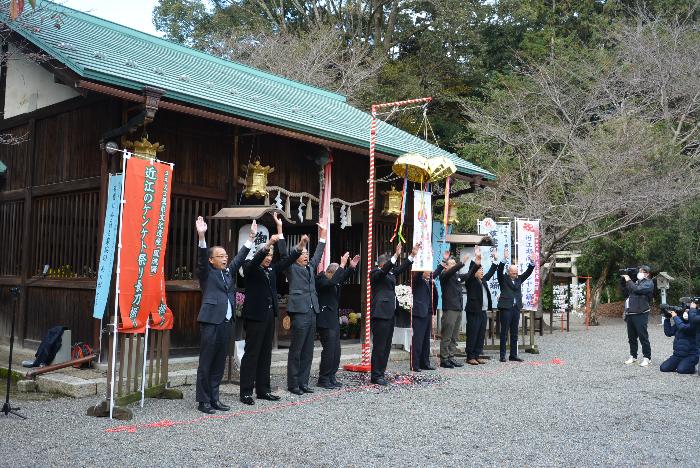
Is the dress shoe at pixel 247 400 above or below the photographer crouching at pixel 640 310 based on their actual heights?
below

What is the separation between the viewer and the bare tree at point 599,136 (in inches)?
750

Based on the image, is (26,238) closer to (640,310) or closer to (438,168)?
(438,168)

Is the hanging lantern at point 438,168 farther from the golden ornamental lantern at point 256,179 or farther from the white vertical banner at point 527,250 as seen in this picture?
the white vertical banner at point 527,250

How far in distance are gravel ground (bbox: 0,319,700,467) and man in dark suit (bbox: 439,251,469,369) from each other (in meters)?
1.60

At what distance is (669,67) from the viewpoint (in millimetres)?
23609

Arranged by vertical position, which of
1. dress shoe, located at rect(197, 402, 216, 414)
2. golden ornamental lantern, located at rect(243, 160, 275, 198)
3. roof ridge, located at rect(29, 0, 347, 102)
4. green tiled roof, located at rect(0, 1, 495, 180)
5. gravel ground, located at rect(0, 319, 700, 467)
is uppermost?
roof ridge, located at rect(29, 0, 347, 102)

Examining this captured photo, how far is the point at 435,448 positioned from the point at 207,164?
5897 millimetres

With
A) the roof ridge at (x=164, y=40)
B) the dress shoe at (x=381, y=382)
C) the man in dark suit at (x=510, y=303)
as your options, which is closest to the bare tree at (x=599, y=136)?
the man in dark suit at (x=510, y=303)

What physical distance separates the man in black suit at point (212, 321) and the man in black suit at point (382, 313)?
2706mm

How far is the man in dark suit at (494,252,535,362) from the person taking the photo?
39.2 feet

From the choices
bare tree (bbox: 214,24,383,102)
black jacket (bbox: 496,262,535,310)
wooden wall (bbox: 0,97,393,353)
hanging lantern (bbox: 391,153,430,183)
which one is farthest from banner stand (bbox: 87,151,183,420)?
bare tree (bbox: 214,24,383,102)

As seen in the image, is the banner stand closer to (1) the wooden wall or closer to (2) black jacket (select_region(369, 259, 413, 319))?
(1) the wooden wall

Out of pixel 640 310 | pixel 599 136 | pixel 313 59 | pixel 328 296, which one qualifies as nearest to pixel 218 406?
pixel 328 296

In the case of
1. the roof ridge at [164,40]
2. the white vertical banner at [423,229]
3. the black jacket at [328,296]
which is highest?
the roof ridge at [164,40]
